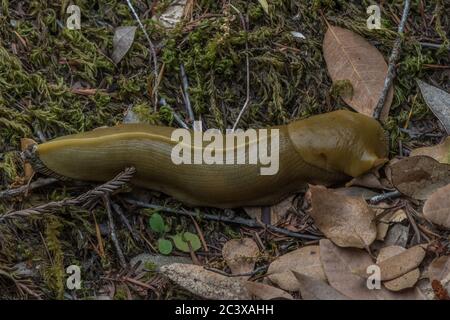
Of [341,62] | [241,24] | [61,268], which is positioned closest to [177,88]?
[241,24]

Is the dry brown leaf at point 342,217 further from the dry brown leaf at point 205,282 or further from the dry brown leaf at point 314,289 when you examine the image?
the dry brown leaf at point 205,282

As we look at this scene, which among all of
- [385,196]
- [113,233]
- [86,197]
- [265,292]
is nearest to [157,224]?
[113,233]

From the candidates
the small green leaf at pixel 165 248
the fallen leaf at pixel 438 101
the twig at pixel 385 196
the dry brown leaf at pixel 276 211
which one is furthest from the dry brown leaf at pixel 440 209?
the small green leaf at pixel 165 248

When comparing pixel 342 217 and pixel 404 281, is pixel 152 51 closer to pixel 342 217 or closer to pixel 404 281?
pixel 342 217

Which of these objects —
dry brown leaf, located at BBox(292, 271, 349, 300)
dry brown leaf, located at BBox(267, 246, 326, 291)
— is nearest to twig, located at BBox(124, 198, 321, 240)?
dry brown leaf, located at BBox(267, 246, 326, 291)

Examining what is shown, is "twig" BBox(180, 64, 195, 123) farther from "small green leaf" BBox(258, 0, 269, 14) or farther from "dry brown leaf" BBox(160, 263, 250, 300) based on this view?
"dry brown leaf" BBox(160, 263, 250, 300)

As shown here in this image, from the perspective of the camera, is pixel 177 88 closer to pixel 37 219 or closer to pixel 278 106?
pixel 278 106
